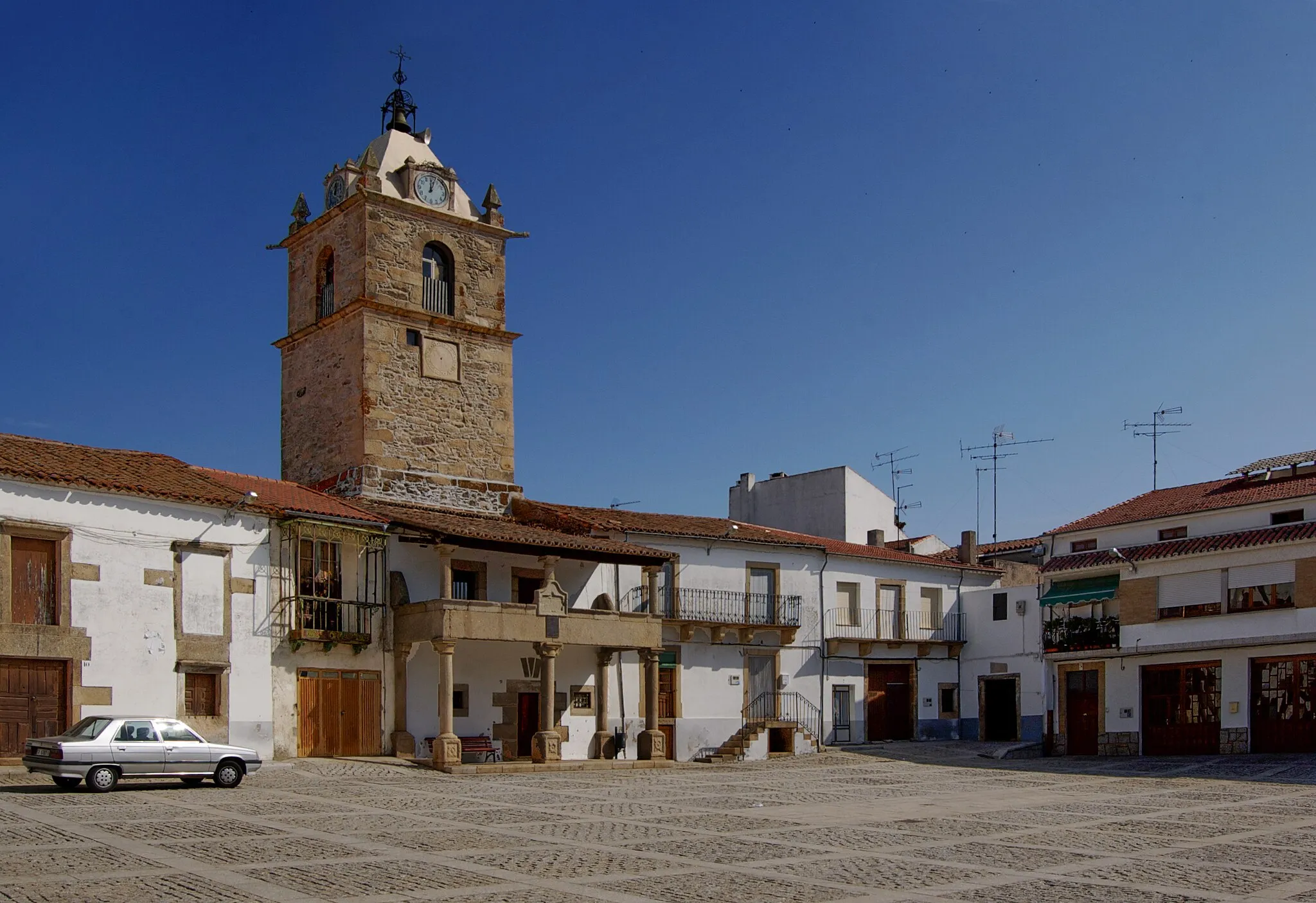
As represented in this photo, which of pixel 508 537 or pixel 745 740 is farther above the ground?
pixel 508 537

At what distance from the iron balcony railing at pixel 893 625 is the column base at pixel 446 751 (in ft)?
46.7

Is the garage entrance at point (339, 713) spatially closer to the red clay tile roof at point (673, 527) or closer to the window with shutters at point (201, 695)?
the window with shutters at point (201, 695)

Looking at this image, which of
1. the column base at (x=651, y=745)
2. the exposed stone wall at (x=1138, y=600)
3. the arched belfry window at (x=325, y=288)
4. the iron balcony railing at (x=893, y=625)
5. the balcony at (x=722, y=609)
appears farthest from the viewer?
the iron balcony railing at (x=893, y=625)

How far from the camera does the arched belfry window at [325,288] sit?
1537 inches

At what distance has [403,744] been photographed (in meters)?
31.0

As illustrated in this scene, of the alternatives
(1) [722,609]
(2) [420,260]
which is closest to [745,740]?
(1) [722,609]

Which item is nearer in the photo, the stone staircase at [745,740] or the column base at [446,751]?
the column base at [446,751]

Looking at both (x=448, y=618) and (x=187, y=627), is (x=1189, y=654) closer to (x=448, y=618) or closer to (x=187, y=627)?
(x=448, y=618)

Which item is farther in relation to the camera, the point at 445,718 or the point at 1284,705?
A: the point at 1284,705

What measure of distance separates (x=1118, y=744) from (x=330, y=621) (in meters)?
21.0

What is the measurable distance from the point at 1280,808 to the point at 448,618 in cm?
1676

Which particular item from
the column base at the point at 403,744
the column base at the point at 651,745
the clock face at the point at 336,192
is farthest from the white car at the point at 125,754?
the clock face at the point at 336,192

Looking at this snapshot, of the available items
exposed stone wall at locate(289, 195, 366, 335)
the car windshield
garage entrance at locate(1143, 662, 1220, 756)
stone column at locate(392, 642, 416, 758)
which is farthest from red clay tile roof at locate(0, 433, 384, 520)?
garage entrance at locate(1143, 662, 1220, 756)

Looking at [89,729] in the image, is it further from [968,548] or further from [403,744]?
[968,548]
